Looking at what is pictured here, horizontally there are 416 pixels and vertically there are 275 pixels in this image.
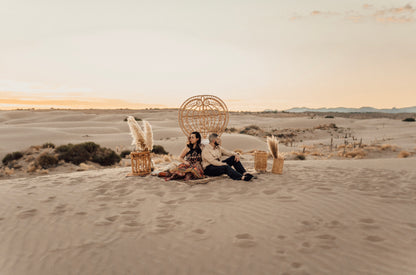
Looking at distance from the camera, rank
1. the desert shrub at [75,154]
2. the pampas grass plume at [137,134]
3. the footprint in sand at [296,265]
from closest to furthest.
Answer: the footprint in sand at [296,265], the pampas grass plume at [137,134], the desert shrub at [75,154]

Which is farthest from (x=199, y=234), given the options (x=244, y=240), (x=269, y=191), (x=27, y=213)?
(x=27, y=213)

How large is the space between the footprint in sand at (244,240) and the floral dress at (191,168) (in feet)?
9.46

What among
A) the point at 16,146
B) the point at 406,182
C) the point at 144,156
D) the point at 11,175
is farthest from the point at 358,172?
the point at 16,146

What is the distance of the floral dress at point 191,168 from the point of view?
6.57 m

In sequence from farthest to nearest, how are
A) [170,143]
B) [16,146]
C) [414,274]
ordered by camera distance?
[170,143] < [16,146] < [414,274]

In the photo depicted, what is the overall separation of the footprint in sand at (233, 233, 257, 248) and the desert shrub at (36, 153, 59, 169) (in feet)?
34.7

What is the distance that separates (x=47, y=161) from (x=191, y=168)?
26.8 ft

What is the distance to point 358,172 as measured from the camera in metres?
7.46

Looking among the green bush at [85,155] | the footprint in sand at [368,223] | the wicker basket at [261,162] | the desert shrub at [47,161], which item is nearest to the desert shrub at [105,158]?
the green bush at [85,155]

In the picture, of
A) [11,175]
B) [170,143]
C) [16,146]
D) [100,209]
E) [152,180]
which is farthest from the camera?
[170,143]

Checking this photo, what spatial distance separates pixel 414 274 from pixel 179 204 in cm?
341

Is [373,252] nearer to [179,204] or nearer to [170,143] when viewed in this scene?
[179,204]

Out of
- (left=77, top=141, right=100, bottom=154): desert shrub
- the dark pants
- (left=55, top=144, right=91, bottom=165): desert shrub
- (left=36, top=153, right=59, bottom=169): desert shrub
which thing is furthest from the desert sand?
(left=77, top=141, right=100, bottom=154): desert shrub

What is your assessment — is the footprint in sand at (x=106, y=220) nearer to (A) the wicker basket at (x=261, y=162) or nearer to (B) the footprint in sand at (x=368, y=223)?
(B) the footprint in sand at (x=368, y=223)
